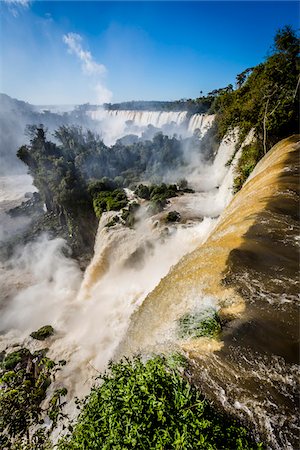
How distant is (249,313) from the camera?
16.4ft

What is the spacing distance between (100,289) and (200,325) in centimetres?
1512

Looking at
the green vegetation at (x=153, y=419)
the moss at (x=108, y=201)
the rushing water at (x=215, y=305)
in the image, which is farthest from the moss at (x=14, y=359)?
the moss at (x=108, y=201)

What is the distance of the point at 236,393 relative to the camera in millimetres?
3770

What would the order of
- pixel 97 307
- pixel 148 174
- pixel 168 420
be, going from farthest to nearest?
pixel 148 174 → pixel 97 307 → pixel 168 420

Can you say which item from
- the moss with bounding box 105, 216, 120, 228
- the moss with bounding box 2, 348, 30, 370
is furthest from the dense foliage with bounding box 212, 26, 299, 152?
the moss with bounding box 2, 348, 30, 370

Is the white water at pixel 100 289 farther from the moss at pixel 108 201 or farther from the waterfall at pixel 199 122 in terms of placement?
the waterfall at pixel 199 122

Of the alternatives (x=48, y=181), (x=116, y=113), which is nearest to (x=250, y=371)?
(x=48, y=181)

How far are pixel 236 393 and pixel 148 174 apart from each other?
3936 centimetres

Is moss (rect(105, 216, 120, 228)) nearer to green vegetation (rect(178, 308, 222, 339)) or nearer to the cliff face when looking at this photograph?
the cliff face

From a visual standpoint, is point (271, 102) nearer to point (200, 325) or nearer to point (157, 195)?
point (157, 195)

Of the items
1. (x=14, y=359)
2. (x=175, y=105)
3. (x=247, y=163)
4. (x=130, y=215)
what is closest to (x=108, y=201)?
(x=130, y=215)

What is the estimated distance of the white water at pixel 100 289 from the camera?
13781mm

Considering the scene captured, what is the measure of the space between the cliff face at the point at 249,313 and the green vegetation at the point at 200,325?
17 cm

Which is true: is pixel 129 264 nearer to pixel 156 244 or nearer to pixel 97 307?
pixel 156 244
